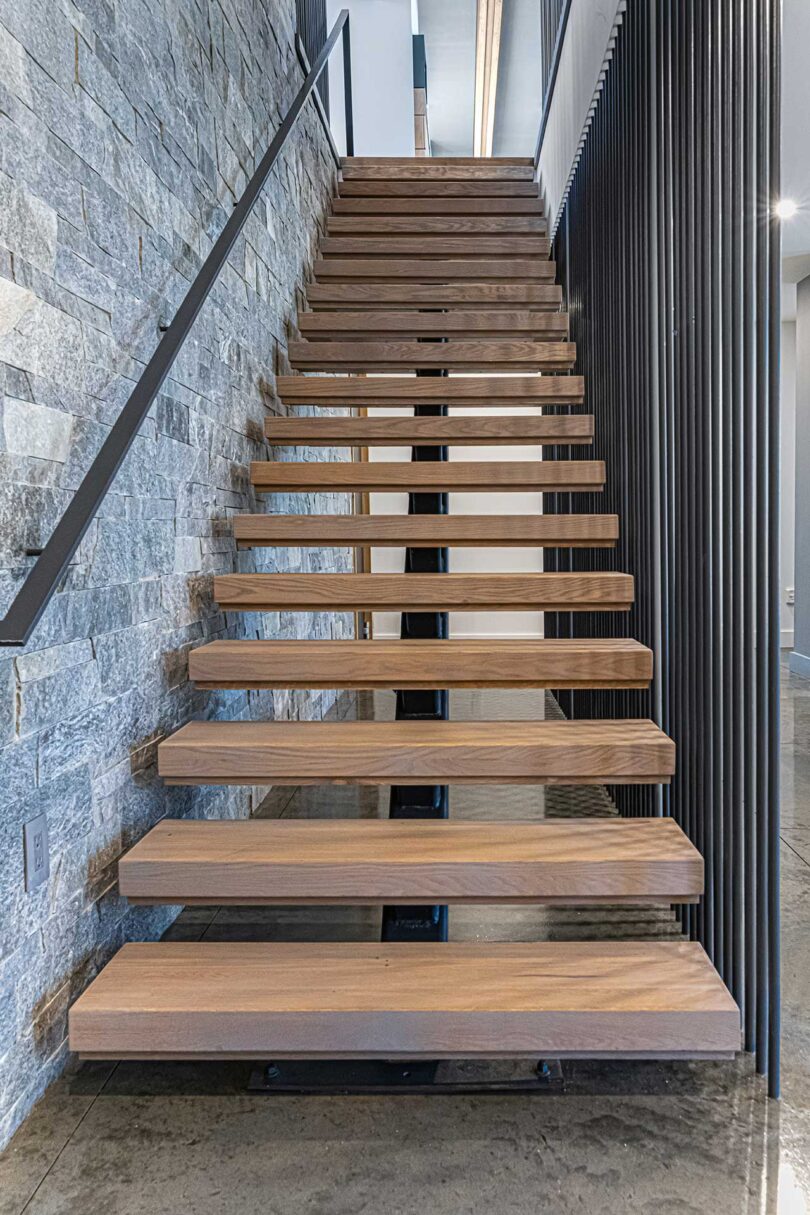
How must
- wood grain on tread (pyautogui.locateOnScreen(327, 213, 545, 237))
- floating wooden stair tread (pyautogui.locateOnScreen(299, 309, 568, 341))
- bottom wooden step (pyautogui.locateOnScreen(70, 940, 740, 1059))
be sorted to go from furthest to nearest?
wood grain on tread (pyautogui.locateOnScreen(327, 213, 545, 237)) < floating wooden stair tread (pyautogui.locateOnScreen(299, 309, 568, 341)) < bottom wooden step (pyautogui.locateOnScreen(70, 940, 740, 1059))

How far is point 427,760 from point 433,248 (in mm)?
2858

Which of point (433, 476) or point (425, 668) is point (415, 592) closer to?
point (425, 668)

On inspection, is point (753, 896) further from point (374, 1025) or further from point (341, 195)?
point (341, 195)

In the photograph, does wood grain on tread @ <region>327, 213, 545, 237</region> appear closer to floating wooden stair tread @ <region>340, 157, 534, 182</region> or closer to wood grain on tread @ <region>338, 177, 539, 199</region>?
wood grain on tread @ <region>338, 177, 539, 199</region>

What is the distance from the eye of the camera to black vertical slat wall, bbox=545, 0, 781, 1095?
134cm

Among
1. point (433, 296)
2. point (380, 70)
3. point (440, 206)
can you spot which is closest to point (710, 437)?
point (433, 296)

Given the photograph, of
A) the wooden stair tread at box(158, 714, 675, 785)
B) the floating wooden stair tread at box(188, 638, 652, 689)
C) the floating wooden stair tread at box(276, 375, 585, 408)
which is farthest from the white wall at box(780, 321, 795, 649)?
the wooden stair tread at box(158, 714, 675, 785)

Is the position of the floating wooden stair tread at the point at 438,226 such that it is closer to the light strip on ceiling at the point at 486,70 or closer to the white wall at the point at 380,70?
the white wall at the point at 380,70

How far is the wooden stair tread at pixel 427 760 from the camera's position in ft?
5.33

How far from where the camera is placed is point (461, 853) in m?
1.47

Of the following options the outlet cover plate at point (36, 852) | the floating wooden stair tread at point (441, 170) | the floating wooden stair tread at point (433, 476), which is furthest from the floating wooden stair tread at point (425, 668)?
the floating wooden stair tread at point (441, 170)

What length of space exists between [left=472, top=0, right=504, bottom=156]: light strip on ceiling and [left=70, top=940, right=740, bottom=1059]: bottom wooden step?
280 inches

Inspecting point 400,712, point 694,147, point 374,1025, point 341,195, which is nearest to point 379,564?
point 341,195

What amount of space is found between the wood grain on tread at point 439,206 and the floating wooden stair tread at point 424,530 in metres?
2.50
